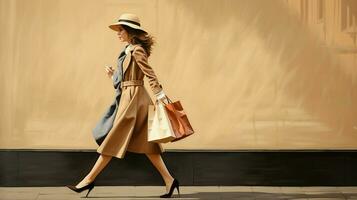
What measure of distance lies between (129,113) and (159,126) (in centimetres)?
42

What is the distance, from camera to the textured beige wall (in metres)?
14.3

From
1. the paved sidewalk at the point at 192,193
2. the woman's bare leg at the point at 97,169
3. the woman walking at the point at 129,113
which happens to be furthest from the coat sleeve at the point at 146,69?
the paved sidewalk at the point at 192,193

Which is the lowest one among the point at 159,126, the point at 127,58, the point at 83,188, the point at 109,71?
the point at 83,188

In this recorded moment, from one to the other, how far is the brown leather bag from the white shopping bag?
0.06 m

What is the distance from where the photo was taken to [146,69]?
45.0ft

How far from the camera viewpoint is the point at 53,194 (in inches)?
549

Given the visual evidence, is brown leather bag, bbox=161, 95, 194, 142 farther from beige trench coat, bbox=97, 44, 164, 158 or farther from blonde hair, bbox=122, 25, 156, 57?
blonde hair, bbox=122, 25, 156, 57

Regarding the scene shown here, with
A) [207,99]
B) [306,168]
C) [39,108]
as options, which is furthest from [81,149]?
[306,168]

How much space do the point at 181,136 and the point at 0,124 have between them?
88.1 inches

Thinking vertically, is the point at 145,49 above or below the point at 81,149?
above

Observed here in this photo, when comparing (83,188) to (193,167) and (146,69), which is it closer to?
(193,167)

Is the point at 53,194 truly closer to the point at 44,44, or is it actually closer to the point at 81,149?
the point at 81,149

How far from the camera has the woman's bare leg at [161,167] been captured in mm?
13914

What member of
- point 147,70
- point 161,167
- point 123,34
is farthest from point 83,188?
point 123,34
